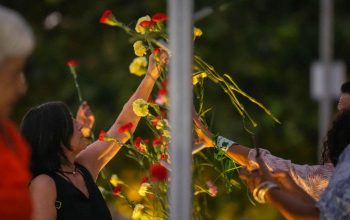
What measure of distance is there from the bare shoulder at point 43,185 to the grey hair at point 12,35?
137cm

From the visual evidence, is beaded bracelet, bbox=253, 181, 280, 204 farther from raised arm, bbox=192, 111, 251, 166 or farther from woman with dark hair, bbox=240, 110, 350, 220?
raised arm, bbox=192, 111, 251, 166

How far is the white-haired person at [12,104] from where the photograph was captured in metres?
3.00

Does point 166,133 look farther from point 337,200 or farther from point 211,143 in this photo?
point 337,200

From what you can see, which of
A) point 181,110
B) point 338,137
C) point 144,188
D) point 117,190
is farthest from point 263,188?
point 117,190

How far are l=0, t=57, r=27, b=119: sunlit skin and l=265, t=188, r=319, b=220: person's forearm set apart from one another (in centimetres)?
83

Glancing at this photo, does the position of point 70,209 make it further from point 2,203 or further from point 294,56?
point 294,56

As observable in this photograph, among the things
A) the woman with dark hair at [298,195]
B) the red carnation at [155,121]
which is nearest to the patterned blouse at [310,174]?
the red carnation at [155,121]

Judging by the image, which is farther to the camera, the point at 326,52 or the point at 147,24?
the point at 326,52

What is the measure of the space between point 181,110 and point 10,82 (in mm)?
585

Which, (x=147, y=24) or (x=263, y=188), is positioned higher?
(x=147, y=24)

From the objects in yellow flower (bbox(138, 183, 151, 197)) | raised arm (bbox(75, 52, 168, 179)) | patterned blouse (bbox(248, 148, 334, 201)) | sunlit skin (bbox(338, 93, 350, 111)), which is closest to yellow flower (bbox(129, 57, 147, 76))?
raised arm (bbox(75, 52, 168, 179))

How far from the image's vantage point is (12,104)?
3092mm

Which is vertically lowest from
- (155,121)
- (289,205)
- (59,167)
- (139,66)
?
(59,167)

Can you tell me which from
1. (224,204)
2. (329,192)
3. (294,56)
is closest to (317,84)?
(294,56)
